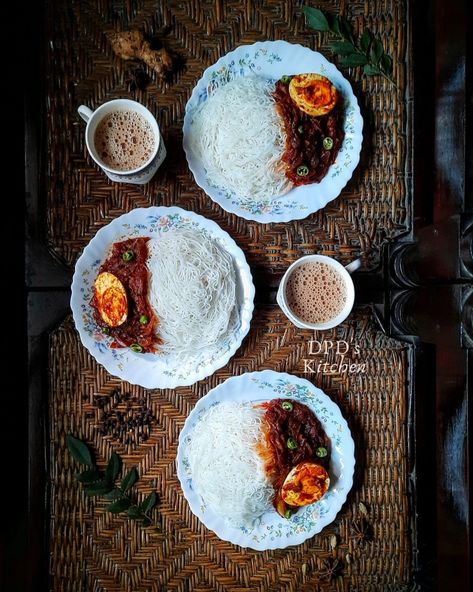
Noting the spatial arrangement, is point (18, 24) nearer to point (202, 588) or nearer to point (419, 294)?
point (419, 294)

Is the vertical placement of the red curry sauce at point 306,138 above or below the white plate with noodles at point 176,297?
above

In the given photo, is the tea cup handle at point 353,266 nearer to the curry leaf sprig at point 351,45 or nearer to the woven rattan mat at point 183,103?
the woven rattan mat at point 183,103

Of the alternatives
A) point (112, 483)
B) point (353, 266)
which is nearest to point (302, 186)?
Result: point (353, 266)

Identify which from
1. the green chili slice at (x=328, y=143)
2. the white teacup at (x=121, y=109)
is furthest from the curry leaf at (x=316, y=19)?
the white teacup at (x=121, y=109)

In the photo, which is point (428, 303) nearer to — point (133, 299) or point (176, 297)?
point (176, 297)

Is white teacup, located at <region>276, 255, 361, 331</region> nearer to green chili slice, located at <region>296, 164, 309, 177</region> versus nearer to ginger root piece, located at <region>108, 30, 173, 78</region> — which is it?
green chili slice, located at <region>296, 164, 309, 177</region>

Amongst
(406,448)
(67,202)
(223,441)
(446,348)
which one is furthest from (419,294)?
(67,202)
